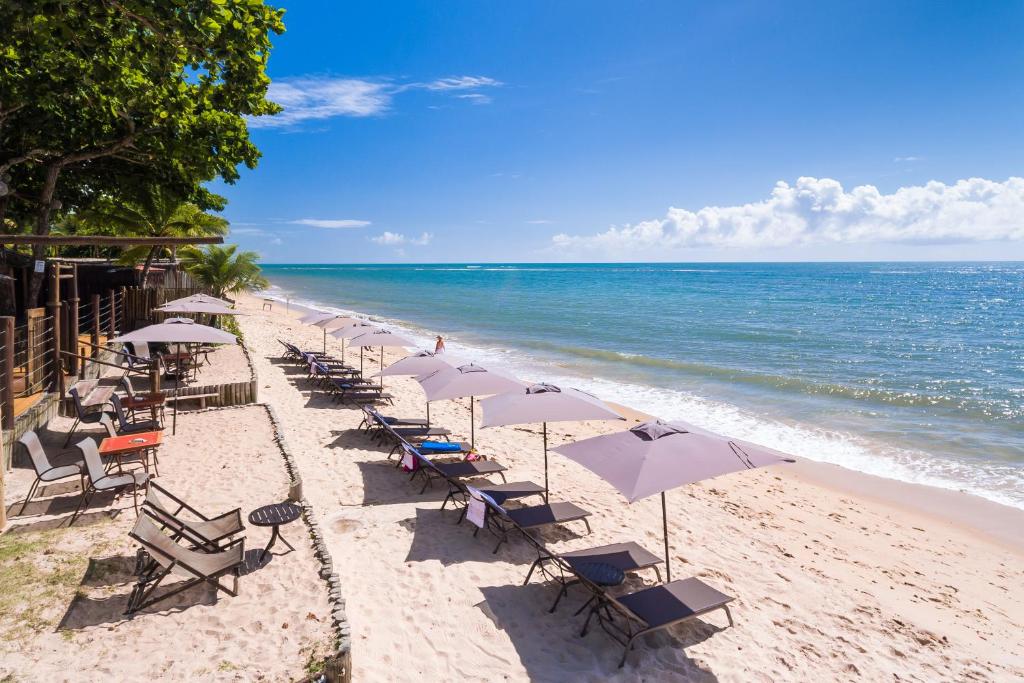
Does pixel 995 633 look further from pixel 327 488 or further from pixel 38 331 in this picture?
pixel 38 331

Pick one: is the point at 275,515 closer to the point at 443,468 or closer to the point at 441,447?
the point at 443,468

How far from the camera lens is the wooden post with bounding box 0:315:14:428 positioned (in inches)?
284

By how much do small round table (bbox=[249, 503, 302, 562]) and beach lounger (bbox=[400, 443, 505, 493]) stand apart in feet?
7.78

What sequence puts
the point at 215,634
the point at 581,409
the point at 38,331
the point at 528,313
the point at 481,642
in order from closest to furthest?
the point at 215,634 → the point at 481,642 → the point at 581,409 → the point at 38,331 → the point at 528,313

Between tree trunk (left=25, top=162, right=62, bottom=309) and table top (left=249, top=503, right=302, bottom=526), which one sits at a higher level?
tree trunk (left=25, top=162, right=62, bottom=309)

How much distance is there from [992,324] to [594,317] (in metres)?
27.6

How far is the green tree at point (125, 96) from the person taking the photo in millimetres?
5820

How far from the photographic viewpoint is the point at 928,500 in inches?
388

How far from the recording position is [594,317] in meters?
44.6

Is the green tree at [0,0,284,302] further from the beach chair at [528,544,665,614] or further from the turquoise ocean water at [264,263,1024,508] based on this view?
the beach chair at [528,544,665,614]

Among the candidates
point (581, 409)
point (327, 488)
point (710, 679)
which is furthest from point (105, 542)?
point (710, 679)

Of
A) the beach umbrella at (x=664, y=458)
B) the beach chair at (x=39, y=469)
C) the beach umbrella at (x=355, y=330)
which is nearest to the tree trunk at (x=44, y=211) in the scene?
the beach umbrella at (x=355, y=330)

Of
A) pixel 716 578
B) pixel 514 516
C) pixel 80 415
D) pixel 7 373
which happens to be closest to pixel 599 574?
pixel 514 516

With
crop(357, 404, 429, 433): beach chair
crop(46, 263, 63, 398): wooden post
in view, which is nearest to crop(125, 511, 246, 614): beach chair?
crop(357, 404, 429, 433): beach chair
